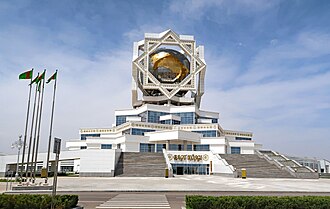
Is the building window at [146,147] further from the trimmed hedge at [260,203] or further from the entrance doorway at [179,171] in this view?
the trimmed hedge at [260,203]

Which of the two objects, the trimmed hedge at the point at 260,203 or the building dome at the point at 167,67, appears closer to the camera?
the trimmed hedge at the point at 260,203

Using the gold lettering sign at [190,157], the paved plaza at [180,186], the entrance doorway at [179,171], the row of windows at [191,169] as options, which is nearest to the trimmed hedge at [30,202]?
the paved plaza at [180,186]

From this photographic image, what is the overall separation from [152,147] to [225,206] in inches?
1515

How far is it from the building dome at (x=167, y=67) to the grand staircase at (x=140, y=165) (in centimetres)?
2772

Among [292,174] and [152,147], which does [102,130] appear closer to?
[152,147]

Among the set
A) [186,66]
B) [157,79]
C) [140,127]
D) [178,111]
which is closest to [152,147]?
[140,127]

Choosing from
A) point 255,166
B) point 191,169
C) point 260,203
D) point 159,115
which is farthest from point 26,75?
point 159,115

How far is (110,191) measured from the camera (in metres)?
17.6

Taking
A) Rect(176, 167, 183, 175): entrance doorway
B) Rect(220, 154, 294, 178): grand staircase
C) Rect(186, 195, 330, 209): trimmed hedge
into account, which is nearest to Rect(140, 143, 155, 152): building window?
Rect(176, 167, 183, 175): entrance doorway

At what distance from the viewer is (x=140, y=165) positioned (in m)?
34.8

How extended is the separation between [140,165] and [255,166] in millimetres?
14125

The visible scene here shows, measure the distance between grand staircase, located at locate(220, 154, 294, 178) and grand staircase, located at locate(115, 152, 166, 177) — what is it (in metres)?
8.89

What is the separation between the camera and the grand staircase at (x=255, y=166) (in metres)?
33.9

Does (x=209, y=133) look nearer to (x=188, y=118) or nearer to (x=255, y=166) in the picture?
(x=188, y=118)
